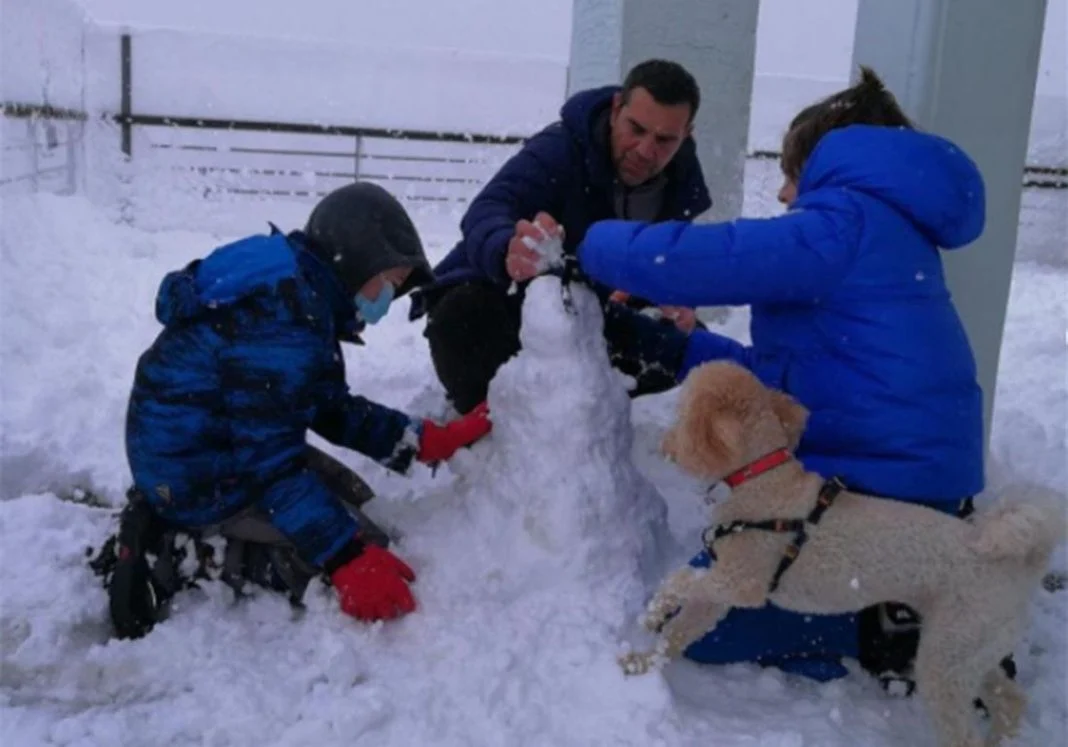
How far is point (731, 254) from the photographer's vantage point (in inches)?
84.4

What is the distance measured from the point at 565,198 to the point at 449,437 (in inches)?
34.6

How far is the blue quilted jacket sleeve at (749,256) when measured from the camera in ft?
6.97

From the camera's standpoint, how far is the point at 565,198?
315cm

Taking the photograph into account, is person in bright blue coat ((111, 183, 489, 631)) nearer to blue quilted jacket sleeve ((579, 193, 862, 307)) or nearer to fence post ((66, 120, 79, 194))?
blue quilted jacket sleeve ((579, 193, 862, 307))

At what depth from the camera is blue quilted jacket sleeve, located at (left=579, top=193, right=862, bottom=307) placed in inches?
83.7

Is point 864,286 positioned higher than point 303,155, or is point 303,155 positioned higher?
point 864,286

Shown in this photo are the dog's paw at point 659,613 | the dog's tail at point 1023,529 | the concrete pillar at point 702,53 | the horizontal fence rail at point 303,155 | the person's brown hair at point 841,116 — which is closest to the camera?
the dog's tail at point 1023,529

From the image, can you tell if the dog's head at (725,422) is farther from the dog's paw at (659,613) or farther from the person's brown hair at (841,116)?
the person's brown hair at (841,116)

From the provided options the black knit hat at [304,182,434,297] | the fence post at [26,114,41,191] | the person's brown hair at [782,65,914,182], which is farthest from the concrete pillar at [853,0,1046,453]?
the fence post at [26,114,41,191]

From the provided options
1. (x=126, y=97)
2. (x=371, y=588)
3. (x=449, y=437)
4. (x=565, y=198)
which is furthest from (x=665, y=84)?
(x=126, y=97)

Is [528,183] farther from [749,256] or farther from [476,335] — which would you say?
[749,256]

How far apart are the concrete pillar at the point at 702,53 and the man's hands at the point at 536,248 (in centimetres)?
258

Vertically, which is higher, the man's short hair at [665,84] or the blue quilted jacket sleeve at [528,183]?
the man's short hair at [665,84]

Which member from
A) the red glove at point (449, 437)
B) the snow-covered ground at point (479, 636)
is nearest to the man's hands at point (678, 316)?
the snow-covered ground at point (479, 636)
